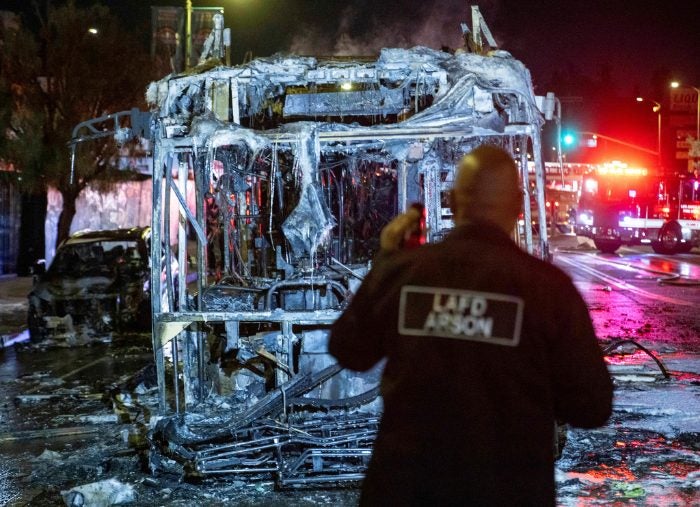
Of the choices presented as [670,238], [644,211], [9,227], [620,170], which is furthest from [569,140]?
[620,170]

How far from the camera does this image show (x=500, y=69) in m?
6.34

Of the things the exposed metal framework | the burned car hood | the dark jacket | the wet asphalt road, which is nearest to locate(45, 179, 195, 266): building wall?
the burned car hood

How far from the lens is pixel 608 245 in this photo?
32.1 meters

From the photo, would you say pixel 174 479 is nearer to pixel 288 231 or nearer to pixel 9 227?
pixel 288 231

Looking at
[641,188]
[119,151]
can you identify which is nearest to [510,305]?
[119,151]

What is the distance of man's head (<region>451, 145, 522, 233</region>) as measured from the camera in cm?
229

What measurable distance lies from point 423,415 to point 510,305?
1.38ft

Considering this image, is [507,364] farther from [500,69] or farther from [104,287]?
[104,287]

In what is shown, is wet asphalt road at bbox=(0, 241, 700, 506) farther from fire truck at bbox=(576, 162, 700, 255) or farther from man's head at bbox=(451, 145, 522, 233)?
fire truck at bbox=(576, 162, 700, 255)

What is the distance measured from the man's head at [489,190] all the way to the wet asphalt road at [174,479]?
355cm

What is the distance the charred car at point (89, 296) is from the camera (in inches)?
476

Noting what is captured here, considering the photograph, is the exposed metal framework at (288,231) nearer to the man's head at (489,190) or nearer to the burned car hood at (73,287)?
the man's head at (489,190)

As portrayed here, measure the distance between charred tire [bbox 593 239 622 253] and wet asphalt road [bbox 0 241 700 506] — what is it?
19421mm

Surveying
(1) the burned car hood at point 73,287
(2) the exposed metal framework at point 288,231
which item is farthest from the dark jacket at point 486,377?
(1) the burned car hood at point 73,287
